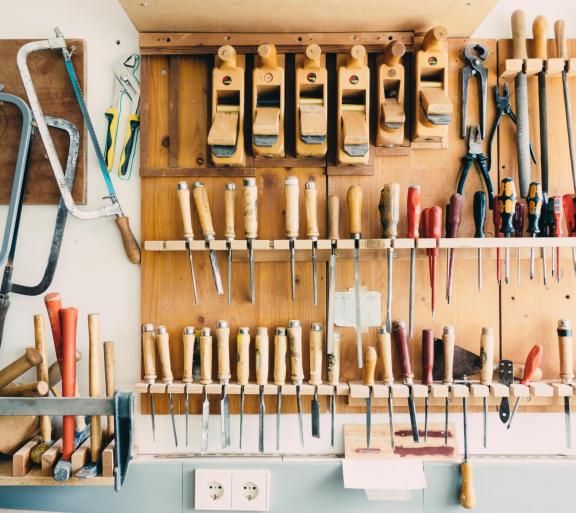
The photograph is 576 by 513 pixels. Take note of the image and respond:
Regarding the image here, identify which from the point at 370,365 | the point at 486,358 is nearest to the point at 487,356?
the point at 486,358

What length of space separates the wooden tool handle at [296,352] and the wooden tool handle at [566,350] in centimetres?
74

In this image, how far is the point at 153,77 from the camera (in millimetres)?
1562

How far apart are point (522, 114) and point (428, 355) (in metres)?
0.74

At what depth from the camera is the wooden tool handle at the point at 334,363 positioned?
149 centimetres

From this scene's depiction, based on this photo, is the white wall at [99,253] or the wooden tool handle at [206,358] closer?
the wooden tool handle at [206,358]

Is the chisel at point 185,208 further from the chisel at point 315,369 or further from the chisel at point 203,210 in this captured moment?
the chisel at point 315,369

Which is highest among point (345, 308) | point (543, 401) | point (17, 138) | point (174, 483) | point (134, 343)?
point (17, 138)

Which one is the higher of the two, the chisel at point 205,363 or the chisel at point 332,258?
the chisel at point 332,258

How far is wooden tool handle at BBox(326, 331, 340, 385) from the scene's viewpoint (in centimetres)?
149

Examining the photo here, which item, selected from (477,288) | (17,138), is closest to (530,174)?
(477,288)

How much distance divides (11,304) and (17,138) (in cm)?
50

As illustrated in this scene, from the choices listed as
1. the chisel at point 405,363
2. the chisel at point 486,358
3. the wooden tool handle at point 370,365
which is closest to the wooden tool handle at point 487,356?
the chisel at point 486,358

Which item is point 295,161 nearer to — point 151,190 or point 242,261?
point 242,261

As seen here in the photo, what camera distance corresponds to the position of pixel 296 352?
4.86 feet
